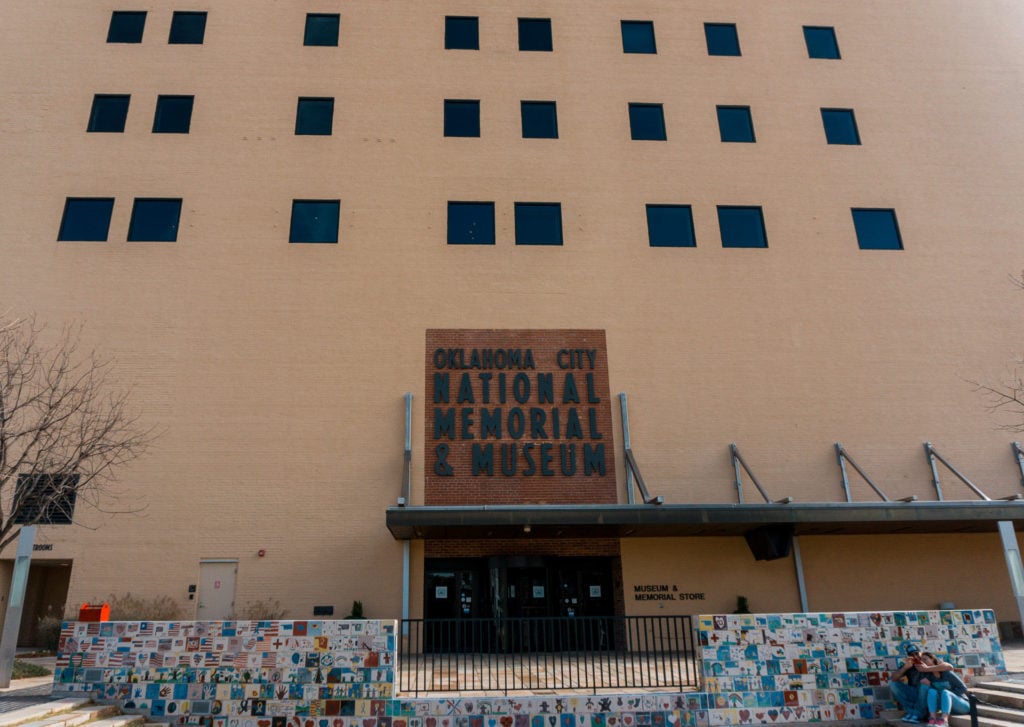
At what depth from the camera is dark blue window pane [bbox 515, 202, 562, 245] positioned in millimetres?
20172

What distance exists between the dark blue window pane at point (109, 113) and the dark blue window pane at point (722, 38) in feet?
60.9

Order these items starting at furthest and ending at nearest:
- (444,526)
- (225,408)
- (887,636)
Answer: (225,408) < (444,526) < (887,636)

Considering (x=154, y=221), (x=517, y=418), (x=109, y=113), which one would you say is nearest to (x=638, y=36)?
(x=517, y=418)

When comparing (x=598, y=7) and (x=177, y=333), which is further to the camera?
(x=598, y=7)

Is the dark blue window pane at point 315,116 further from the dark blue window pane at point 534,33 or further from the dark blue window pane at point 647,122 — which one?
the dark blue window pane at point 647,122

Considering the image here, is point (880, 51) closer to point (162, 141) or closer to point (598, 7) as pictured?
point (598, 7)

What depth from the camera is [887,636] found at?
11055mm

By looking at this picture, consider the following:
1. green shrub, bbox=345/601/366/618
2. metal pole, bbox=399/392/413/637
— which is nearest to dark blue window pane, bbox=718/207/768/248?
metal pole, bbox=399/392/413/637

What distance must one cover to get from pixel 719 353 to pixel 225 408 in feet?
44.0

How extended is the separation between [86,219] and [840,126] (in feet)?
75.7

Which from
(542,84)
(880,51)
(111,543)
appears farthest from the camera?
(880,51)

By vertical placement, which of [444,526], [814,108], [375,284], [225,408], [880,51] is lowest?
[444,526]

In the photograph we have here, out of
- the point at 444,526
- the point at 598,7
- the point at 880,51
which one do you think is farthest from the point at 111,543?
the point at 880,51

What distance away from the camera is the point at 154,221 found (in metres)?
19.7
